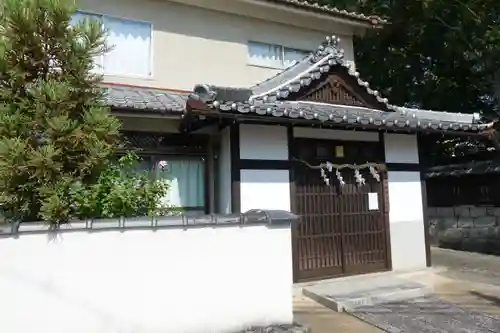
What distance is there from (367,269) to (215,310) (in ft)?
16.2

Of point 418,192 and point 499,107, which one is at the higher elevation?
point 499,107

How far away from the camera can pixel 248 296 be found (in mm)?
5391

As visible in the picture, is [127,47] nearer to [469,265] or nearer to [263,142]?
[263,142]

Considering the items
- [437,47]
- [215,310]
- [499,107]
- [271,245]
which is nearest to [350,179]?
[271,245]

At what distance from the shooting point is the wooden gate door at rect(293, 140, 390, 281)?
859cm

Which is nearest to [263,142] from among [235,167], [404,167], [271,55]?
[235,167]

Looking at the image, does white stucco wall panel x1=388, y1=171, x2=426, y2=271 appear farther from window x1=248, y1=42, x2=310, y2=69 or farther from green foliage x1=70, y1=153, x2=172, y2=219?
green foliage x1=70, y1=153, x2=172, y2=219

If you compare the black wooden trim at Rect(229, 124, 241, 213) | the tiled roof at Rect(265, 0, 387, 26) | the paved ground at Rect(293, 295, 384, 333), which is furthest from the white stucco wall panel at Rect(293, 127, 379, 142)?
the tiled roof at Rect(265, 0, 387, 26)

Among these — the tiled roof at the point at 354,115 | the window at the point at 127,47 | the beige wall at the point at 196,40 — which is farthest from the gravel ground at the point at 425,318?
the window at the point at 127,47

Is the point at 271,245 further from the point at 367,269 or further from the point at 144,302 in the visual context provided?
the point at 367,269

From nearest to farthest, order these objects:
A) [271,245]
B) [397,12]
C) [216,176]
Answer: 1. [271,245]
2. [216,176]
3. [397,12]

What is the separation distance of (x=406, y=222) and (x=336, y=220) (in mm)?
1876

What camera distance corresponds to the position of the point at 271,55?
11.3m

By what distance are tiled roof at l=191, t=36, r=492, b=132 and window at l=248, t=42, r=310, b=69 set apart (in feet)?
2.74
